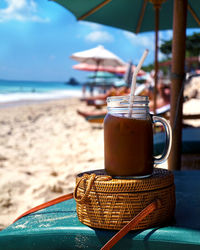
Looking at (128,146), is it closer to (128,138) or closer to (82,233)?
(128,138)

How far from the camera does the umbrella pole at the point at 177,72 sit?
1852mm

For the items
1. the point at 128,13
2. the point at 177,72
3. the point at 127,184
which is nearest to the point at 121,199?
the point at 127,184

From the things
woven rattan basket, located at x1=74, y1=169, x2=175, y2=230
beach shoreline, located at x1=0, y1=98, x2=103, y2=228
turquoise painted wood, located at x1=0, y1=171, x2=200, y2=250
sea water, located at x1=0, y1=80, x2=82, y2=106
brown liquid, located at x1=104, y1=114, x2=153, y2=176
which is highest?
sea water, located at x1=0, y1=80, x2=82, y2=106

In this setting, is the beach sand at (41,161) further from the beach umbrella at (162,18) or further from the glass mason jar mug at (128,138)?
the glass mason jar mug at (128,138)

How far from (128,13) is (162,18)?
1.78ft

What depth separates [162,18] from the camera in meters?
3.77

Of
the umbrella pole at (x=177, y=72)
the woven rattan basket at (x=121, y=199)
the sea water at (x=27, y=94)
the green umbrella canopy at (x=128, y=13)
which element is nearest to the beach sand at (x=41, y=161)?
the umbrella pole at (x=177, y=72)

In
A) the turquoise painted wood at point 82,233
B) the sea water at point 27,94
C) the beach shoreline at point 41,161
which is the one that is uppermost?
the sea water at point 27,94

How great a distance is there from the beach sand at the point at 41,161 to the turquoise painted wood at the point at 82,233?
5.14 feet

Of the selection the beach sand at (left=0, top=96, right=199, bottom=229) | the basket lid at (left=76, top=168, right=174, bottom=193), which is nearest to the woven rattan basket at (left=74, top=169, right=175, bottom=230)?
the basket lid at (left=76, top=168, right=174, bottom=193)

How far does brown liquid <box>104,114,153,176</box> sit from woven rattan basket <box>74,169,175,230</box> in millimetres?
36

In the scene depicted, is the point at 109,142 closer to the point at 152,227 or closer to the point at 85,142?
the point at 152,227

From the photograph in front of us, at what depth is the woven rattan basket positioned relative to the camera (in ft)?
2.68

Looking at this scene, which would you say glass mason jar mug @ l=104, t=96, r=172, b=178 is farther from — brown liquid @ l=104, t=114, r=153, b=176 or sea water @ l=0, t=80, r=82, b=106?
sea water @ l=0, t=80, r=82, b=106
